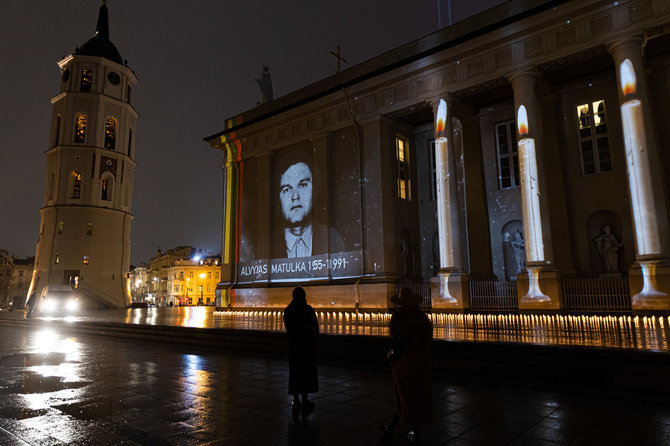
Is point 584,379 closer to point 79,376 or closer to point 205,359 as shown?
point 205,359

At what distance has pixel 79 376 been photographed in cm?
766

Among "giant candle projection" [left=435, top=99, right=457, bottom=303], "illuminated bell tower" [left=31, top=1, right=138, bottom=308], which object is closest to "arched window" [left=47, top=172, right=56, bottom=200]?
"illuminated bell tower" [left=31, top=1, right=138, bottom=308]

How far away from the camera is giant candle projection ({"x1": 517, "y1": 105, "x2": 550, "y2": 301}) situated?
1527 cm

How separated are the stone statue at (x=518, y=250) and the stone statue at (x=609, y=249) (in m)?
2.97

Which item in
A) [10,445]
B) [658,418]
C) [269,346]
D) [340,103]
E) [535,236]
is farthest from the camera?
[340,103]

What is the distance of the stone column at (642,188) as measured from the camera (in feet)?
42.8

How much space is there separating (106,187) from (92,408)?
1565 inches

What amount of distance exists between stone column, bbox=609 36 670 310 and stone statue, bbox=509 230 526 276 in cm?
565

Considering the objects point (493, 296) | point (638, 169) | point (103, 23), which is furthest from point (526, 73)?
point (103, 23)

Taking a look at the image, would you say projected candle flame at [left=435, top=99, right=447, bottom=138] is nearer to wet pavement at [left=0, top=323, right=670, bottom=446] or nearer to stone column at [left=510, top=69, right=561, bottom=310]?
stone column at [left=510, top=69, right=561, bottom=310]

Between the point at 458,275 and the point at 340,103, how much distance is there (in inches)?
418

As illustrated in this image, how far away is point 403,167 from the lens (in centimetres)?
2228

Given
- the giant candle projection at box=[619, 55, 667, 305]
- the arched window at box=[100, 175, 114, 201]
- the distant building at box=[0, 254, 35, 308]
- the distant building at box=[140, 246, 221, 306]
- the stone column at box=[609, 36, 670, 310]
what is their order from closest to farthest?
1. the stone column at box=[609, 36, 670, 310]
2. the giant candle projection at box=[619, 55, 667, 305]
3. the arched window at box=[100, 175, 114, 201]
4. the distant building at box=[0, 254, 35, 308]
5. the distant building at box=[140, 246, 221, 306]

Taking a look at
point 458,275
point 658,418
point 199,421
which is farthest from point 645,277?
point 199,421
